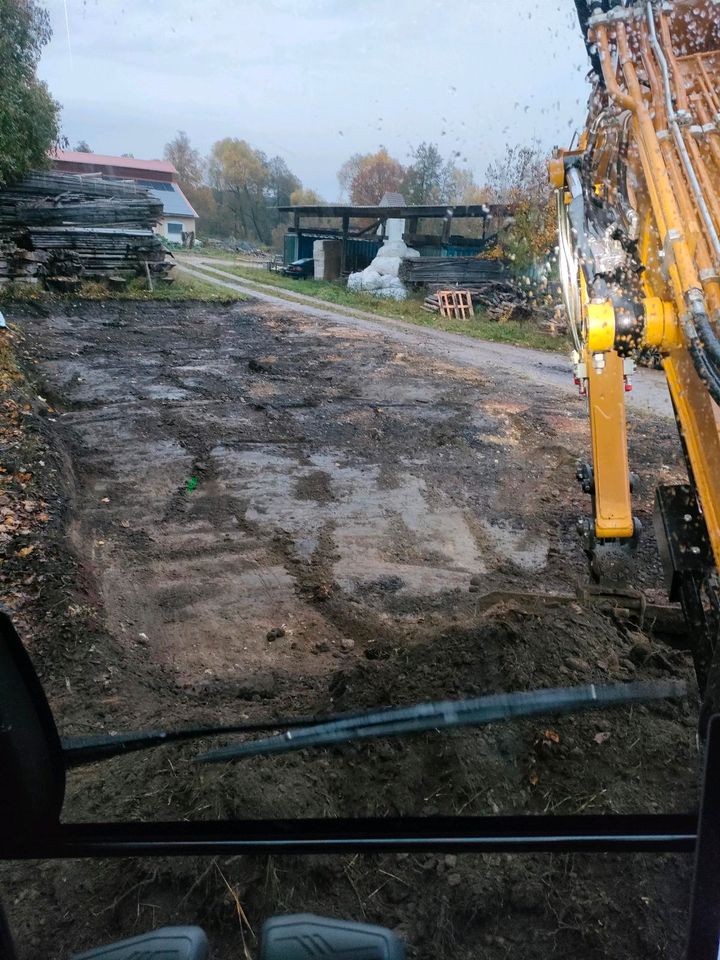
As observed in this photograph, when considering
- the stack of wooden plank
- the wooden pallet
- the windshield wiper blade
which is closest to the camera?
the windshield wiper blade

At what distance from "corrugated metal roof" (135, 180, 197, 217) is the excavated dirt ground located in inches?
59.8

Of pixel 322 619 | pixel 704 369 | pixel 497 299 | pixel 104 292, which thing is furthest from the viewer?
pixel 497 299

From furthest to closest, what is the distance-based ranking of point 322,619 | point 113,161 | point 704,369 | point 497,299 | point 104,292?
point 497,299
point 104,292
point 322,619
point 113,161
point 704,369

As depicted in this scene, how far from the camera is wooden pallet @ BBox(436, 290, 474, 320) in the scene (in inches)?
271

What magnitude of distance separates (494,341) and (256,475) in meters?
4.70

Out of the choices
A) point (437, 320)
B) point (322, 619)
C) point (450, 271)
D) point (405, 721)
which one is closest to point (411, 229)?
point (405, 721)

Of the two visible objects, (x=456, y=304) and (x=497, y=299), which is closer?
(x=497, y=299)

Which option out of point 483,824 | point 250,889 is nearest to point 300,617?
point 250,889

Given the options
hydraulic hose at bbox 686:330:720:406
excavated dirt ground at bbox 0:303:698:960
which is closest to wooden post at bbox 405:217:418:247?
hydraulic hose at bbox 686:330:720:406

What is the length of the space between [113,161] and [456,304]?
657 cm

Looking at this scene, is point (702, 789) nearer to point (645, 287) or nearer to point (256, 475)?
point (645, 287)

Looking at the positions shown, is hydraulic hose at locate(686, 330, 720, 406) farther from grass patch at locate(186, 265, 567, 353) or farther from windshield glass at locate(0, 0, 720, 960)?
grass patch at locate(186, 265, 567, 353)

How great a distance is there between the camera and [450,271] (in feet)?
17.6

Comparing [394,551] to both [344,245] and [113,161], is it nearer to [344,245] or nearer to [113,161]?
[344,245]
